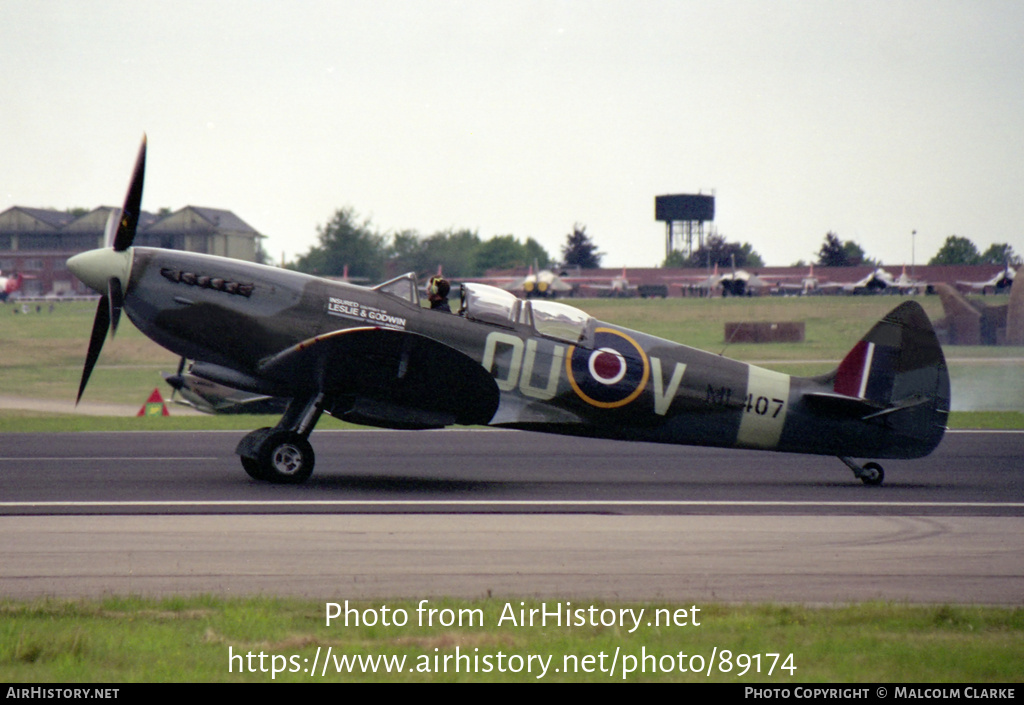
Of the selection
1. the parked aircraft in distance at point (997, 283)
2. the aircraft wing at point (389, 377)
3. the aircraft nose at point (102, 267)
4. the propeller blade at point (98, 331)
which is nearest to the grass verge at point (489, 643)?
the aircraft wing at point (389, 377)

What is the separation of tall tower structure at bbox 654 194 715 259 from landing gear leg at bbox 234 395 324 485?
11162cm

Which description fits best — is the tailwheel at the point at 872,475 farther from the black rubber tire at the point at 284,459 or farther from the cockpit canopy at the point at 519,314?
the black rubber tire at the point at 284,459

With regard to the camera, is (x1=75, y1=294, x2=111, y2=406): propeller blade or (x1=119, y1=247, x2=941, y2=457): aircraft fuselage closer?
(x1=119, y1=247, x2=941, y2=457): aircraft fuselage

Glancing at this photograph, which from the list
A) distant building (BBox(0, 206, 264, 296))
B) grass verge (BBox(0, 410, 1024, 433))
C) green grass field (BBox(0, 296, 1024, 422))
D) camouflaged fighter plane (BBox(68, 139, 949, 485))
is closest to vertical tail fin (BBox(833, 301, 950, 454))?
camouflaged fighter plane (BBox(68, 139, 949, 485))

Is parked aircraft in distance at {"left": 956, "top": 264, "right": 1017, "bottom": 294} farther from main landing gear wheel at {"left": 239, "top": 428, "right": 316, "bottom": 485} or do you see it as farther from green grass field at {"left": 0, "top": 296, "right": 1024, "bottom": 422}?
main landing gear wheel at {"left": 239, "top": 428, "right": 316, "bottom": 485}

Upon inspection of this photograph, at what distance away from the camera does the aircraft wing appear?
11008 millimetres

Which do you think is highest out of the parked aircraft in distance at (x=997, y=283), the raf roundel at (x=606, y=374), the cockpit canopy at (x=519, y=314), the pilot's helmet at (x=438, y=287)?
the parked aircraft in distance at (x=997, y=283)

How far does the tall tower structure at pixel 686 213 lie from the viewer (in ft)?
401

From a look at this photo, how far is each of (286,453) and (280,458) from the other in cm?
9

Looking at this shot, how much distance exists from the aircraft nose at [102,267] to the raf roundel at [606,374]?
503cm

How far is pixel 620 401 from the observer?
39.7 ft

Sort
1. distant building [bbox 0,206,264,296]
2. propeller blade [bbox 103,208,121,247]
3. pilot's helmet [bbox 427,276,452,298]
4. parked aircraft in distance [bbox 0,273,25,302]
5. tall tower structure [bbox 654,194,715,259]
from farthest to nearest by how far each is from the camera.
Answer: tall tower structure [bbox 654,194,715,259] < parked aircraft in distance [bbox 0,273,25,302] < distant building [bbox 0,206,264,296] < propeller blade [bbox 103,208,121,247] < pilot's helmet [bbox 427,276,452,298]

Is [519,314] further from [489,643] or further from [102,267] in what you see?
[489,643]

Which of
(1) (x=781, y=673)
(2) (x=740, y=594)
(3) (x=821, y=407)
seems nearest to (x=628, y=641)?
(1) (x=781, y=673)
